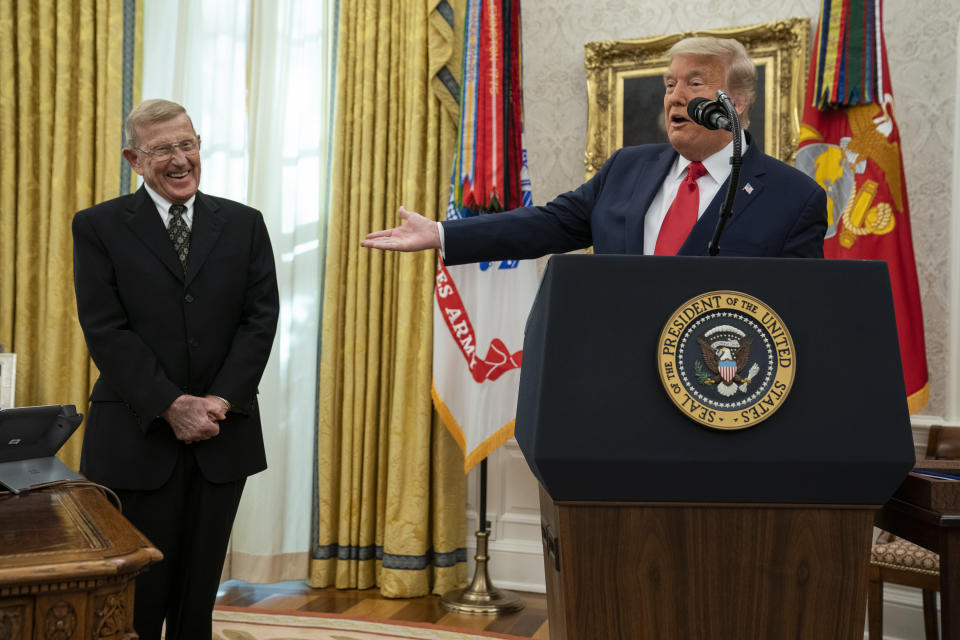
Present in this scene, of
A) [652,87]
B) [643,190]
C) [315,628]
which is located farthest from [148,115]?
[652,87]

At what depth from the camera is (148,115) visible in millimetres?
2174

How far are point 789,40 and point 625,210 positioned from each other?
2770mm

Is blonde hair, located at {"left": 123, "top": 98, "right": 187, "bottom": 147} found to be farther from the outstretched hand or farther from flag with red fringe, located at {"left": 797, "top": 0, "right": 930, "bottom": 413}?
flag with red fringe, located at {"left": 797, "top": 0, "right": 930, "bottom": 413}

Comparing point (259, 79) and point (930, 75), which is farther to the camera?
point (259, 79)

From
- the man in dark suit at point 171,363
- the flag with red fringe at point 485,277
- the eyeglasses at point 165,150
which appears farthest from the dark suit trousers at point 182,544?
the flag with red fringe at point 485,277

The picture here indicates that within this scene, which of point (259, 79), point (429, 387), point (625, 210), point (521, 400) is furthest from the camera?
point (259, 79)

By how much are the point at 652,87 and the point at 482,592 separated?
2518 millimetres

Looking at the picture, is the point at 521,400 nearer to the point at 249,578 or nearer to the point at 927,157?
the point at 927,157

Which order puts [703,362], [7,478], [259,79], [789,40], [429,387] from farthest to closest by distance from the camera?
1. [259,79]
2. [429,387]
3. [789,40]
4. [7,478]
5. [703,362]

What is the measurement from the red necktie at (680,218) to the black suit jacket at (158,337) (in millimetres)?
1229

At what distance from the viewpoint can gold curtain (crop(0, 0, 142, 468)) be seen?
4.30 metres

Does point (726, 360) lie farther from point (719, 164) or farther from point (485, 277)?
point (485, 277)

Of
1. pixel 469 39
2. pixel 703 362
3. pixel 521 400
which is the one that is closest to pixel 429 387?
pixel 469 39

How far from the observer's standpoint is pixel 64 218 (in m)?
4.32
